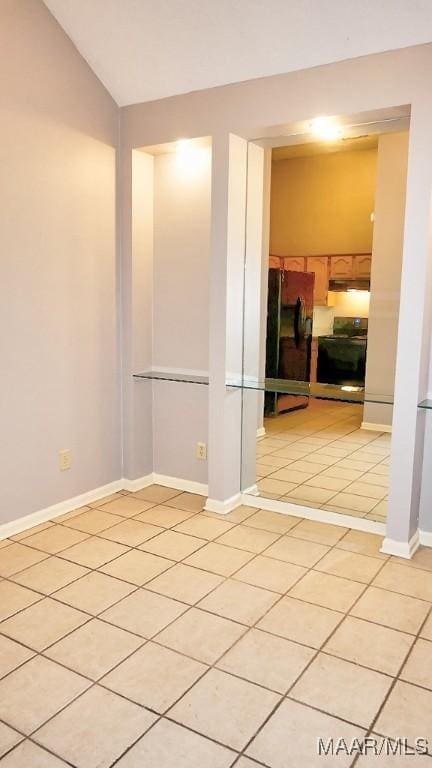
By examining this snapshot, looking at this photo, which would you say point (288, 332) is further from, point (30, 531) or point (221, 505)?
A: point (30, 531)

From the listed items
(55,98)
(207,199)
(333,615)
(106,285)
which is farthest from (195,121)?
(333,615)

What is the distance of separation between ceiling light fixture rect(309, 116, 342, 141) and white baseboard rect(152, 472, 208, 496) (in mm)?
2303

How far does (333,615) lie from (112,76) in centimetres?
323

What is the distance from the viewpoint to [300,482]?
12.6 feet

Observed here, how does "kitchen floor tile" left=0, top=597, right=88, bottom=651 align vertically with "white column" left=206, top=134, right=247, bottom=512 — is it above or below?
below

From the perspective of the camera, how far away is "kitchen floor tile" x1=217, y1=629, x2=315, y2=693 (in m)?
2.02

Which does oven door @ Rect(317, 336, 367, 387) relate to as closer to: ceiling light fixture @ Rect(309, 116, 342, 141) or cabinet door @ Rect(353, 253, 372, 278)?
cabinet door @ Rect(353, 253, 372, 278)

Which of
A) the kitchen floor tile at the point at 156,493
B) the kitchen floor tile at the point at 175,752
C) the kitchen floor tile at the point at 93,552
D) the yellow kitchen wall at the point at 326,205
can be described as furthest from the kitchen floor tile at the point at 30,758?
the yellow kitchen wall at the point at 326,205

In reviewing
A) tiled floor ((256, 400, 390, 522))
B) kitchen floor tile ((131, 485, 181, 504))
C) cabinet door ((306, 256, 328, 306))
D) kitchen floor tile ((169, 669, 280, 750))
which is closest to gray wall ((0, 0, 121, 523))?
kitchen floor tile ((131, 485, 181, 504))

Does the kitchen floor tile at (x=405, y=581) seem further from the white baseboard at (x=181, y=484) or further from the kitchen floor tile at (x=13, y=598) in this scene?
the kitchen floor tile at (x=13, y=598)

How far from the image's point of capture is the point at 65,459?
139 inches

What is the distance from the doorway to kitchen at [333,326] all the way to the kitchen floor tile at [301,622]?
3.41ft

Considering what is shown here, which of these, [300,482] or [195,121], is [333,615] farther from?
[195,121]

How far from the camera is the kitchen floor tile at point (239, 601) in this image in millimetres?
2424
